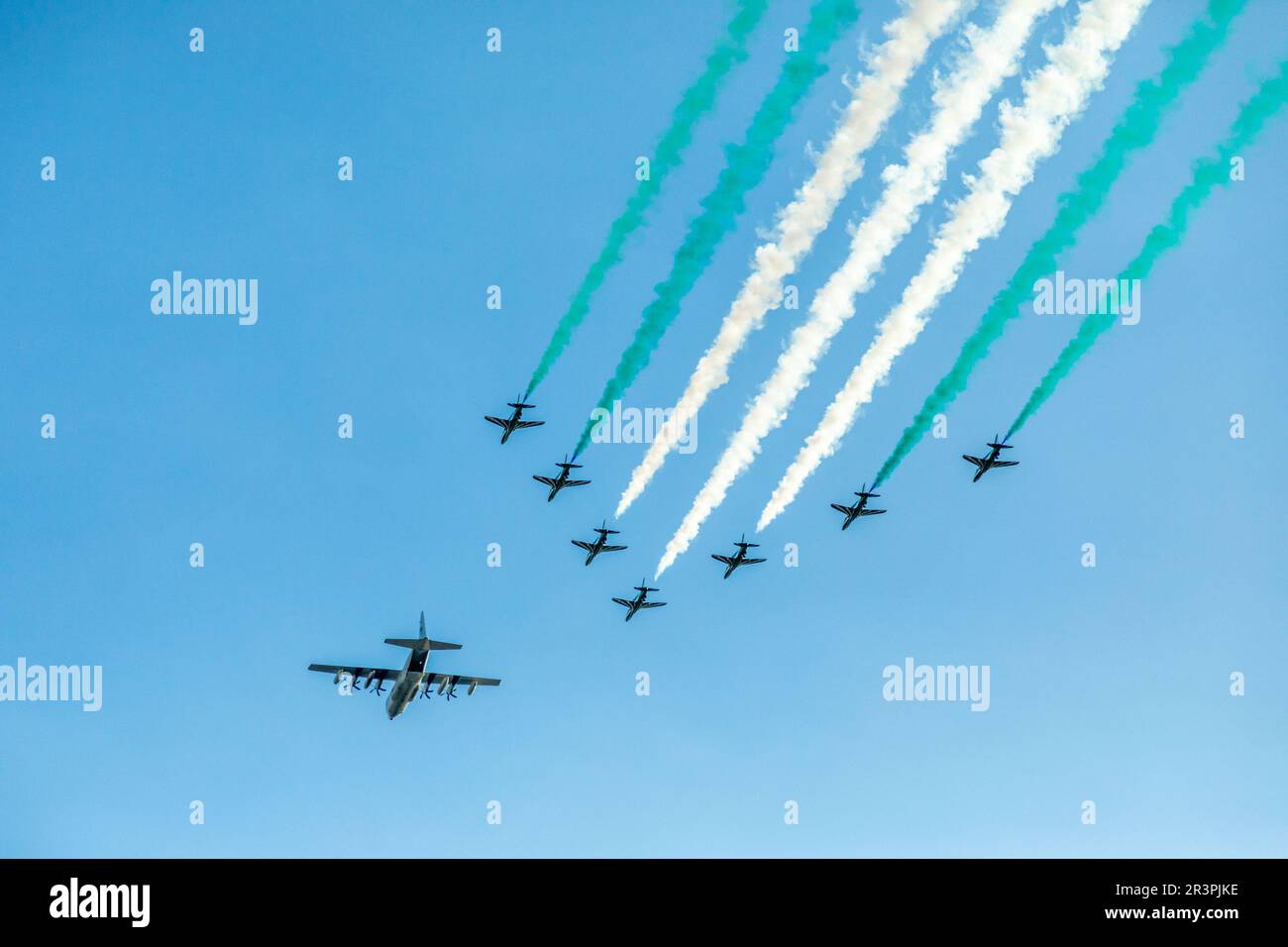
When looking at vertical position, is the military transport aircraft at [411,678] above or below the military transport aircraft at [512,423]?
below

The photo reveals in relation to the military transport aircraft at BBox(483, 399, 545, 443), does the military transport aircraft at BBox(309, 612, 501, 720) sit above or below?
below

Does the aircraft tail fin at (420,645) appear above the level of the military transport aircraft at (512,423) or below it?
below

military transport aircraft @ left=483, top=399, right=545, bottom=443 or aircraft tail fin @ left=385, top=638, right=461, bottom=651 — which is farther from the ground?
military transport aircraft @ left=483, top=399, right=545, bottom=443

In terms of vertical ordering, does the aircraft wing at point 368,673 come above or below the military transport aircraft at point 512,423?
below
